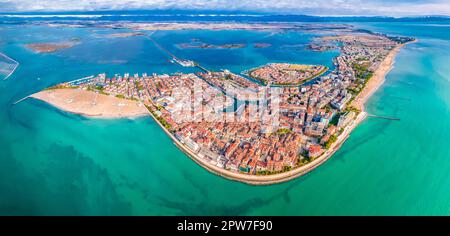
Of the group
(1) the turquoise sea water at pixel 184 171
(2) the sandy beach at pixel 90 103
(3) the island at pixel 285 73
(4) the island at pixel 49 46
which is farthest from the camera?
(4) the island at pixel 49 46

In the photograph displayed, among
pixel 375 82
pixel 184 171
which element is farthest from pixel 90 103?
pixel 375 82

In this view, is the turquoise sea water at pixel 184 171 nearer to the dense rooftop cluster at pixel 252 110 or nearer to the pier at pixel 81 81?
the dense rooftop cluster at pixel 252 110

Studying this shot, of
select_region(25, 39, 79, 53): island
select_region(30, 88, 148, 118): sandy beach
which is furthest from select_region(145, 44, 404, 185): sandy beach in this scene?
select_region(25, 39, 79, 53): island

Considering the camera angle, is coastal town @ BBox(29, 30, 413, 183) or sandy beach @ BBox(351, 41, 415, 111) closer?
coastal town @ BBox(29, 30, 413, 183)

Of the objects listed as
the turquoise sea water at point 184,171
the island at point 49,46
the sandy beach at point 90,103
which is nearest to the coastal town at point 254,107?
the sandy beach at point 90,103

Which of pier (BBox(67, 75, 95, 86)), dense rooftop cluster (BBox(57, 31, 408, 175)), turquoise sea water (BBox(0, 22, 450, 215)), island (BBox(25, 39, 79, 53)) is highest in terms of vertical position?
island (BBox(25, 39, 79, 53))

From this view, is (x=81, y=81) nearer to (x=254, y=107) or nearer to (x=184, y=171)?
(x=254, y=107)

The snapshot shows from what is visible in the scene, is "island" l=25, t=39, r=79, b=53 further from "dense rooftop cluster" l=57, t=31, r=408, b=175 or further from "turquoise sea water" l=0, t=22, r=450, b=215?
"dense rooftop cluster" l=57, t=31, r=408, b=175
